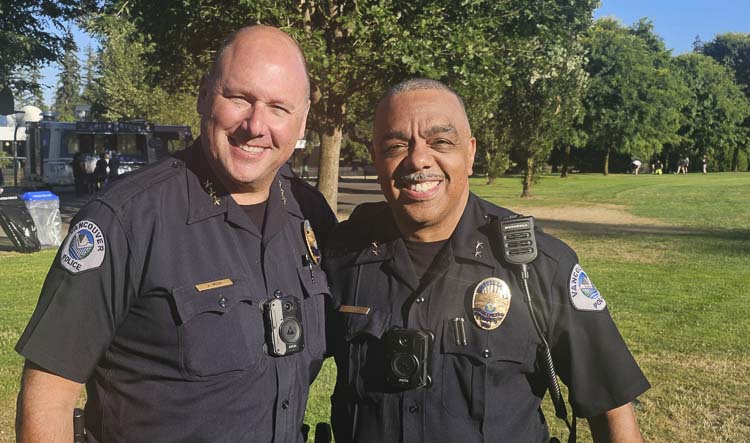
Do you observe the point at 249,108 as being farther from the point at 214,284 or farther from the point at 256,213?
the point at 214,284

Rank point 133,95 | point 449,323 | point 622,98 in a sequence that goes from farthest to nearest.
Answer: point 622,98
point 133,95
point 449,323

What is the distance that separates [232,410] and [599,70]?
50742 mm

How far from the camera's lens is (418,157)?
256 cm

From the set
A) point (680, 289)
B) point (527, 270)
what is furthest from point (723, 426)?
point (680, 289)

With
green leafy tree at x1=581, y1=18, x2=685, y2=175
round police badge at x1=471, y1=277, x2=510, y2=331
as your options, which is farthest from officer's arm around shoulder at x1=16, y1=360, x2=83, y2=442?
green leafy tree at x1=581, y1=18, x2=685, y2=175

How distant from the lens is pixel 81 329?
2062 millimetres

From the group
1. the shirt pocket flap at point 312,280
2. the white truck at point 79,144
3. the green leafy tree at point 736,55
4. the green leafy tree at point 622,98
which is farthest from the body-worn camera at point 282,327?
the green leafy tree at point 736,55

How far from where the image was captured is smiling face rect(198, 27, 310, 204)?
7.90 feet

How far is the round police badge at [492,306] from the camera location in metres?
2.47

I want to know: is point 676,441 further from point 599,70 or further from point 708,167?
point 708,167

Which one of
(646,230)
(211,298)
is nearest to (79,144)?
(646,230)

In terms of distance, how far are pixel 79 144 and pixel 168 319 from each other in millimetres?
Answer: 30513

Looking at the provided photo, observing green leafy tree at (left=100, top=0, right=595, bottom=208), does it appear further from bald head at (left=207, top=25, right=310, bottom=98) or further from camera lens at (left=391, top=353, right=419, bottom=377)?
camera lens at (left=391, top=353, right=419, bottom=377)

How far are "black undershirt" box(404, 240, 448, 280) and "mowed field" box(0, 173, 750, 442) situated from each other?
3.00 metres
